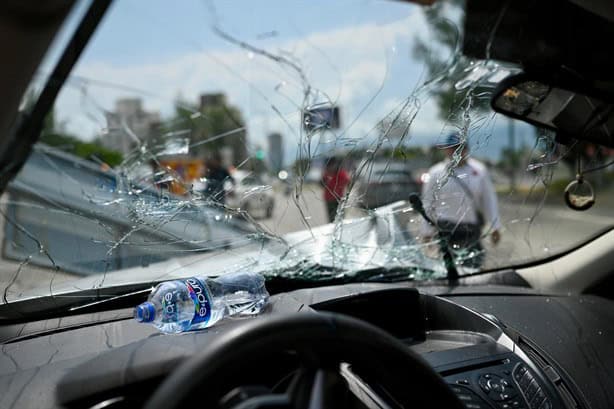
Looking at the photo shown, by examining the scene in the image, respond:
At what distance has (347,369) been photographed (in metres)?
1.84

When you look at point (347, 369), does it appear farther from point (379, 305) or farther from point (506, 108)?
point (506, 108)

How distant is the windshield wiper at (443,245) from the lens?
2850mm

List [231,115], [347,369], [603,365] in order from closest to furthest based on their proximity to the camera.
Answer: [347,369] → [603,365] → [231,115]

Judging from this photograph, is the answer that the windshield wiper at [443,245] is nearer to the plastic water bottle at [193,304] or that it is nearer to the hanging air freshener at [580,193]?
the hanging air freshener at [580,193]

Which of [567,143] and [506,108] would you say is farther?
[567,143]

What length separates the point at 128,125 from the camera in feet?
9.23

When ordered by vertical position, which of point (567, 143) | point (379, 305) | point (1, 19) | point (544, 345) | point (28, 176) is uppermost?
point (28, 176)

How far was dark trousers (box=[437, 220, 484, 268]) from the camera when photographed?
2963 millimetres

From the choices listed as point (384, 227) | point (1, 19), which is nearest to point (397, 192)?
point (384, 227)

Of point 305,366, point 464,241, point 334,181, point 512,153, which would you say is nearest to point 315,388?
point 305,366

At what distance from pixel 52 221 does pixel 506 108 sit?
1786 mm

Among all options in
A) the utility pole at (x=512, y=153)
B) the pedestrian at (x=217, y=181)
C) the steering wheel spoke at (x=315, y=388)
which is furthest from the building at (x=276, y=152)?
the steering wheel spoke at (x=315, y=388)

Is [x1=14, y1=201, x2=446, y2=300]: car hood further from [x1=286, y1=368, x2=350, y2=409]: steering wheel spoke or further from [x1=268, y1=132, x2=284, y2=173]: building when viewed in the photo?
[x1=286, y1=368, x2=350, y2=409]: steering wheel spoke

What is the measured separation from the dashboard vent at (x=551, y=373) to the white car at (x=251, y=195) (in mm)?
1127
